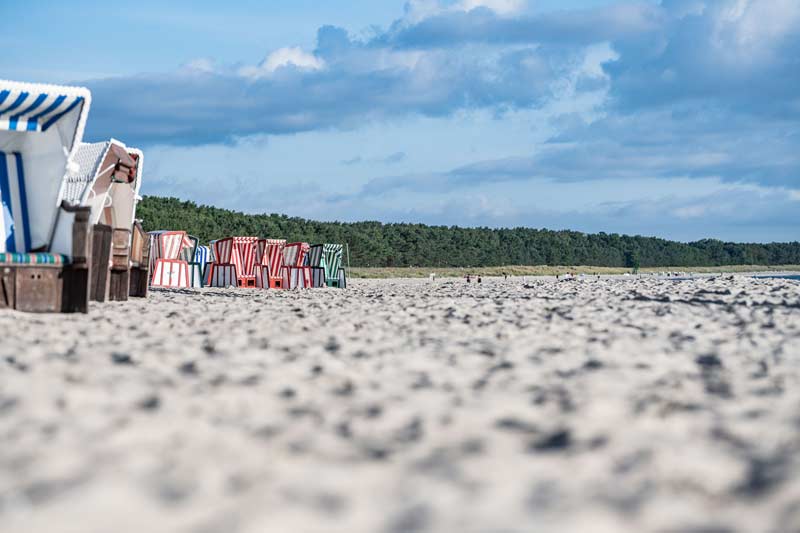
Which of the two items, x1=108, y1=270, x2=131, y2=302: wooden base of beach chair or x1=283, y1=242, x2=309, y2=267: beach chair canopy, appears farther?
x1=283, y1=242, x2=309, y2=267: beach chair canopy

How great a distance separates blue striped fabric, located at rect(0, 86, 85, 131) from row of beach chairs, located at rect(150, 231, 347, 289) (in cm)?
982

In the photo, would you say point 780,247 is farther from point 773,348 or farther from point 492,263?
point 773,348

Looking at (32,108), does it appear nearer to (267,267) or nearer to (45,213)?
(45,213)

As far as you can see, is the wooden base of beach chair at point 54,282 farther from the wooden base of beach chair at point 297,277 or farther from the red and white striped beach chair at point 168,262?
the wooden base of beach chair at point 297,277

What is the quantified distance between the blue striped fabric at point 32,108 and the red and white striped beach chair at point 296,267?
11701mm

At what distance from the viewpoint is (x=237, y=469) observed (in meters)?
2.28

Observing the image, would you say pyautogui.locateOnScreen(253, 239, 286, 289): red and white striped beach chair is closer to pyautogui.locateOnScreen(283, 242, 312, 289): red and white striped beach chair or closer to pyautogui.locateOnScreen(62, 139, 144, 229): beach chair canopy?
pyautogui.locateOnScreen(283, 242, 312, 289): red and white striped beach chair

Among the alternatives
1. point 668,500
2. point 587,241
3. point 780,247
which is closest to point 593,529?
point 668,500

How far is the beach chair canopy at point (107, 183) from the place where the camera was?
988cm

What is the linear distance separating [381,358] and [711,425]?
1.73 metres

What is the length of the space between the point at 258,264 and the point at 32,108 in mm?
11849

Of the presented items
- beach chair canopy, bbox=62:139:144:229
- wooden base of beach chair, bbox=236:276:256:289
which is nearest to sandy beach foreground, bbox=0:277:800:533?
beach chair canopy, bbox=62:139:144:229

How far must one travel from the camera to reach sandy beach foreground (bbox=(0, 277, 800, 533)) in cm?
198

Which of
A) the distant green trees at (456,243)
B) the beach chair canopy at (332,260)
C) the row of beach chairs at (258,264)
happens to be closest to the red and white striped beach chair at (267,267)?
the row of beach chairs at (258,264)
